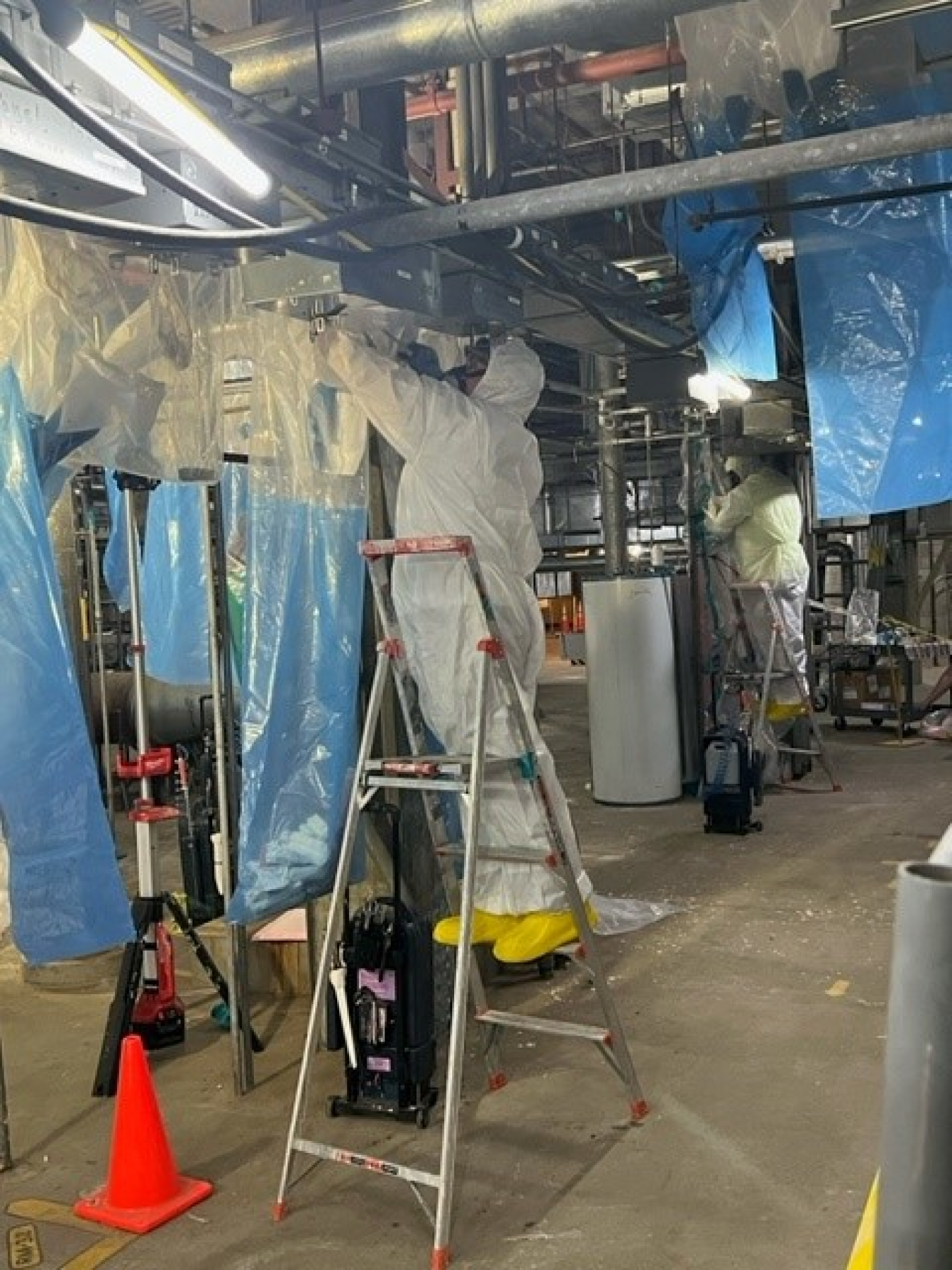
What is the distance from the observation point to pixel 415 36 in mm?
2203

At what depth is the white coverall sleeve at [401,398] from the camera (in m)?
2.87

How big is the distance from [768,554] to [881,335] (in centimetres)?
461

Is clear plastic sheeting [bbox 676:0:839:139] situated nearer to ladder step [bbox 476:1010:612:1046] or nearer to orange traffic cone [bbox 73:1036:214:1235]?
ladder step [bbox 476:1010:612:1046]

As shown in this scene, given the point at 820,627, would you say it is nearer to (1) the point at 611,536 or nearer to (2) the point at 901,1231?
(1) the point at 611,536

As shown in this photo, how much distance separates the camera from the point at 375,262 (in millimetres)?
2768

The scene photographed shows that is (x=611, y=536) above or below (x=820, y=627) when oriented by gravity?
above

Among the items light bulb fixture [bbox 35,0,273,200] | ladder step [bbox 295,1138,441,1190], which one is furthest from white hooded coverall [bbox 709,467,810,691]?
light bulb fixture [bbox 35,0,273,200]

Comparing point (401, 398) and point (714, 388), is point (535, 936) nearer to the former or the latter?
point (401, 398)

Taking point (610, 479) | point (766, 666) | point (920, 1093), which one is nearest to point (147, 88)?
point (920, 1093)

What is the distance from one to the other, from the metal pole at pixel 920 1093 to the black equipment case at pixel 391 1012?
2.23 m

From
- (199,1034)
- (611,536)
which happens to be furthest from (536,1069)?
(611,536)

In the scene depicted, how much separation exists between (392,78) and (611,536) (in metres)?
4.61

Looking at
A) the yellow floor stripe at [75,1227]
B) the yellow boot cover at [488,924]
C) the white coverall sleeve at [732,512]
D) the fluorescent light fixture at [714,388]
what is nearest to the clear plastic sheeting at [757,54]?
the yellow boot cover at [488,924]

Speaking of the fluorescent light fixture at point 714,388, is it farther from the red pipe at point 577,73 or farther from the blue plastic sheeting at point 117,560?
the blue plastic sheeting at point 117,560
